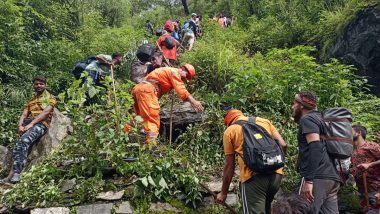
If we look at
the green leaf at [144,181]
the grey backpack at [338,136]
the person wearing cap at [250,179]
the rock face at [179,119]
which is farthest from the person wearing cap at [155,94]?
the grey backpack at [338,136]

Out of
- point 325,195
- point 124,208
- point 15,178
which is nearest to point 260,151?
point 325,195

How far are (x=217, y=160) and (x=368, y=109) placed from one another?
3.62 meters

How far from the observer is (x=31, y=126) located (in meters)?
7.51

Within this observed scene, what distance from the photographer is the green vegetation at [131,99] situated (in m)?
5.96

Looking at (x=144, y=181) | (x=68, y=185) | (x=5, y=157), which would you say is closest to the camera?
(x=144, y=181)

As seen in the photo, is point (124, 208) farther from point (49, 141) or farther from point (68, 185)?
point (49, 141)

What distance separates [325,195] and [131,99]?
128 inches

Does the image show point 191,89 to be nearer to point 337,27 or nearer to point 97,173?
point 97,173

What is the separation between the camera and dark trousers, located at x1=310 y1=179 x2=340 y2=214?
474cm

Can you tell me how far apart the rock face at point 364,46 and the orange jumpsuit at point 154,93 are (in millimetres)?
6228

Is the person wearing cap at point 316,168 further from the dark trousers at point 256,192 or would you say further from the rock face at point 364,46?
the rock face at point 364,46

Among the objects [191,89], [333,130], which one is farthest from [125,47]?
[333,130]

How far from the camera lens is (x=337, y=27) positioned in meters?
12.5

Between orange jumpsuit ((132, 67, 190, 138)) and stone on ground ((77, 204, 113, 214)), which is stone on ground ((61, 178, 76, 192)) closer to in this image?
stone on ground ((77, 204, 113, 214))
